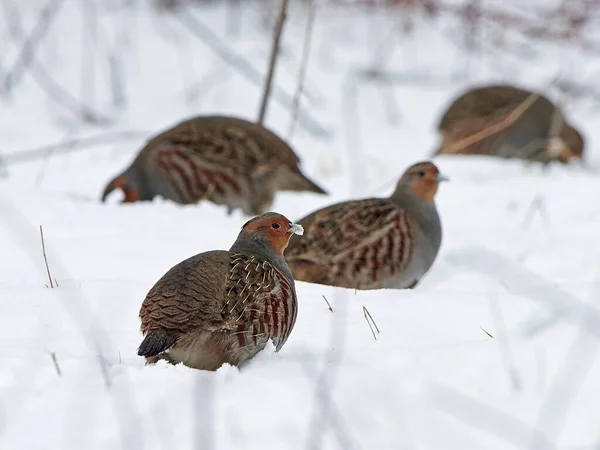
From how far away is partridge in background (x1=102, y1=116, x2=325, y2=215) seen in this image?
6.35 m

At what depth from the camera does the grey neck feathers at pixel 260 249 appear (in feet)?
11.7

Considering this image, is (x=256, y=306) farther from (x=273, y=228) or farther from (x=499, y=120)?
(x=499, y=120)

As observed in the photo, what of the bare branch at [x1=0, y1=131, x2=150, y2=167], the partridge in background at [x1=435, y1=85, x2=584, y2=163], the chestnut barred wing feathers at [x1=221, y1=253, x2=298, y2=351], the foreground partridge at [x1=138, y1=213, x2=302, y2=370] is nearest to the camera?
the foreground partridge at [x1=138, y1=213, x2=302, y2=370]

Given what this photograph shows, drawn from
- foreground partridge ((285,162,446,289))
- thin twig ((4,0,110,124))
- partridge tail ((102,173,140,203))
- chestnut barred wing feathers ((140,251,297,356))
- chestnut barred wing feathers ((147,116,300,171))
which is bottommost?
thin twig ((4,0,110,124))

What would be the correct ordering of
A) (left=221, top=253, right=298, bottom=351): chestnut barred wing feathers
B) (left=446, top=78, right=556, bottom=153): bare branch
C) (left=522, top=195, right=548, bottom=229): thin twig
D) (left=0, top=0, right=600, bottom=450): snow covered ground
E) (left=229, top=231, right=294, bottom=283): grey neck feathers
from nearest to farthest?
1. (left=0, top=0, right=600, bottom=450): snow covered ground
2. (left=221, top=253, right=298, bottom=351): chestnut barred wing feathers
3. (left=229, top=231, right=294, bottom=283): grey neck feathers
4. (left=522, top=195, right=548, bottom=229): thin twig
5. (left=446, top=78, right=556, bottom=153): bare branch

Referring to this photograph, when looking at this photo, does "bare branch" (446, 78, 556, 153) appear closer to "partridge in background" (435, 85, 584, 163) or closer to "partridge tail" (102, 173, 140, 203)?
"partridge in background" (435, 85, 584, 163)

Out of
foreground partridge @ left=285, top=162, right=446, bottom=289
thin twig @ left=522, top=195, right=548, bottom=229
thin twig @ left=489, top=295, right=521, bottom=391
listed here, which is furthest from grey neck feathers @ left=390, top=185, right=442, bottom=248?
thin twig @ left=489, top=295, right=521, bottom=391

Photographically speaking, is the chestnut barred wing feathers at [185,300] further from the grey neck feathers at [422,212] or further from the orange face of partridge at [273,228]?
the grey neck feathers at [422,212]

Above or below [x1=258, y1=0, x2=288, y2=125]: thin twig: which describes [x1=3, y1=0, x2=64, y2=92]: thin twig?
below

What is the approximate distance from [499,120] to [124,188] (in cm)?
404

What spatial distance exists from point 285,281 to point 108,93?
7.45m

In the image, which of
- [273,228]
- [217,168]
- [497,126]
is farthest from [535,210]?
[273,228]

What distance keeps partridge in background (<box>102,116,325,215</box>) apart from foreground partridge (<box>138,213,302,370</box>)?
2.98 metres

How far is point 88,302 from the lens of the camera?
3.54 metres
